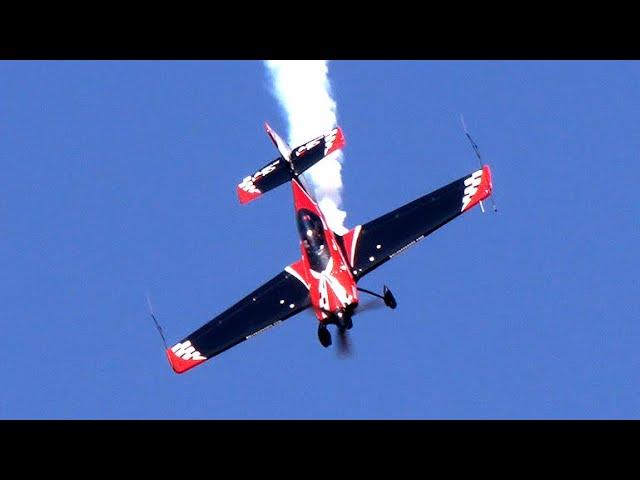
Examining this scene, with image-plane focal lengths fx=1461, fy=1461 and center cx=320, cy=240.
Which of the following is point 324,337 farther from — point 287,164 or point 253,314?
point 287,164

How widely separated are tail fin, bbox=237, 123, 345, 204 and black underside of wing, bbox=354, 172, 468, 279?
4283 mm

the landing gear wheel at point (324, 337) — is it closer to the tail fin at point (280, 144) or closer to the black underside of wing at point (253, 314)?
the black underside of wing at point (253, 314)

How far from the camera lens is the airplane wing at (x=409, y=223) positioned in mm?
53844

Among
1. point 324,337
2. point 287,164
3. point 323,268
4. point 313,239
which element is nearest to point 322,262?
point 323,268

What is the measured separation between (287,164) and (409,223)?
606 centimetres

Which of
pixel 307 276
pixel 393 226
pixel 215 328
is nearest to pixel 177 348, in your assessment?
pixel 215 328

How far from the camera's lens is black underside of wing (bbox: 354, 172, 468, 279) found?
176 ft

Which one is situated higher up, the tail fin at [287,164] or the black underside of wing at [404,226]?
the tail fin at [287,164]

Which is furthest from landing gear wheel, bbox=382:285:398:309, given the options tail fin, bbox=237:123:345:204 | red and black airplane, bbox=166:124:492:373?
tail fin, bbox=237:123:345:204

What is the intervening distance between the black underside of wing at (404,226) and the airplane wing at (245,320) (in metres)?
2.66

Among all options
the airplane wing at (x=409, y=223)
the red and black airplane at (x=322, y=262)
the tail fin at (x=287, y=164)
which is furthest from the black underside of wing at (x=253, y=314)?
the tail fin at (x=287, y=164)

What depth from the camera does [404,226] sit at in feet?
180
